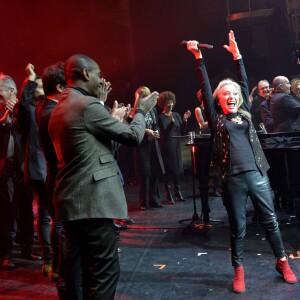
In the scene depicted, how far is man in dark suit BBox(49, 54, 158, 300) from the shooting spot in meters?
2.63

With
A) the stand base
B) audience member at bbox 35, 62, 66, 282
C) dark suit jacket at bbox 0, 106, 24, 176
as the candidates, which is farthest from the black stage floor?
dark suit jacket at bbox 0, 106, 24, 176

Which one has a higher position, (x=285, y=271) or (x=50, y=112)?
(x=50, y=112)

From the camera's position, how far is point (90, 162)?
8.69 feet

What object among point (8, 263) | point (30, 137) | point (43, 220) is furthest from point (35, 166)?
point (8, 263)

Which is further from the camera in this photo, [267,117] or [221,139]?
[267,117]

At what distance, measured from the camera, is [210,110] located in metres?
4.02

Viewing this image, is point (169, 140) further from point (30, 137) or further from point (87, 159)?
point (87, 159)

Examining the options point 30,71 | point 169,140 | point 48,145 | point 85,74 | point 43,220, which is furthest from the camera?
point 169,140

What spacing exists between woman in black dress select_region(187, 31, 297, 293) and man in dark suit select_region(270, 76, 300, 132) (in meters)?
3.01

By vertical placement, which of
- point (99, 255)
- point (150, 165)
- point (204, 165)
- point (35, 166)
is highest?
point (35, 166)

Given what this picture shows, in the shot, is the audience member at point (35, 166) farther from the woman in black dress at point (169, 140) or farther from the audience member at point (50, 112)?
the woman in black dress at point (169, 140)

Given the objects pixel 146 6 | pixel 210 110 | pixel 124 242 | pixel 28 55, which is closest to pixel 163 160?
pixel 124 242

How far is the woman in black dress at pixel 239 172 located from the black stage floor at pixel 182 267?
25cm

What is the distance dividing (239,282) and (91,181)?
6.39 ft
